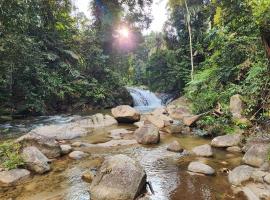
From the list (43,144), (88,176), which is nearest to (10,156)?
(43,144)

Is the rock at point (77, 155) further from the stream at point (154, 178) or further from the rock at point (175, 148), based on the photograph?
the rock at point (175, 148)

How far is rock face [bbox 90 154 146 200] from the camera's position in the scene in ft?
16.7

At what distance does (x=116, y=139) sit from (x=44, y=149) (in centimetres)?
297

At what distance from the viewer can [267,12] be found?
18.3ft

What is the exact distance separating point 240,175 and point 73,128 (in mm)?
7185

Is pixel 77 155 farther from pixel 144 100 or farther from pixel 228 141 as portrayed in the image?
pixel 144 100

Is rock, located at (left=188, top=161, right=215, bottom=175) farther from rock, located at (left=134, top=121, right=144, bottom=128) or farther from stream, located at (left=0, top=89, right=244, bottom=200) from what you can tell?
rock, located at (left=134, top=121, right=144, bottom=128)

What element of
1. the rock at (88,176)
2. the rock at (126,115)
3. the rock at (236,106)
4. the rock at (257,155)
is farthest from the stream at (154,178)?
the rock at (126,115)

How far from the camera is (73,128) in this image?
1139 centimetres

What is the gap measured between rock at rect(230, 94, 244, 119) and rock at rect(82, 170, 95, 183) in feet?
18.2

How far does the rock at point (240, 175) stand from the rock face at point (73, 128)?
6142mm

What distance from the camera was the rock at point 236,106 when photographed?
9698mm

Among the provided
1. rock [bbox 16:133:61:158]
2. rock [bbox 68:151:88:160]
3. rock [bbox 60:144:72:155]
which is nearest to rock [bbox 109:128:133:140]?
rock [bbox 60:144:72:155]

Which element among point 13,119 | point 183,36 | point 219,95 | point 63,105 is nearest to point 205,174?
point 219,95
